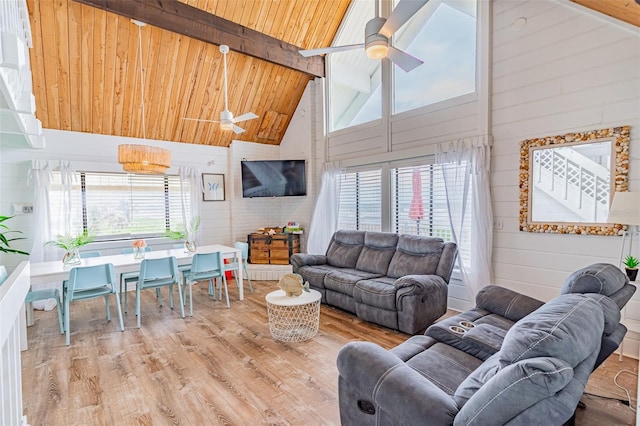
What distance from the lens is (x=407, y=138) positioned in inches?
183

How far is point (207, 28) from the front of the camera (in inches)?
173

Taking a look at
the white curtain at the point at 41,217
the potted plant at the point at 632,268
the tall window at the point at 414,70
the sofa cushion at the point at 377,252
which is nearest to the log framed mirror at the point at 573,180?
the potted plant at the point at 632,268

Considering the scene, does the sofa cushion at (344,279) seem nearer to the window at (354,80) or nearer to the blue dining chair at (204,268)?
the blue dining chair at (204,268)

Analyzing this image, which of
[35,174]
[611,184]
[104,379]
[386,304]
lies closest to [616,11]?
[611,184]

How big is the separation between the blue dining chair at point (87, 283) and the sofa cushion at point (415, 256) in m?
3.41

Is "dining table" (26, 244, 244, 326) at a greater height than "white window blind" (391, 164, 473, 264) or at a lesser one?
lesser

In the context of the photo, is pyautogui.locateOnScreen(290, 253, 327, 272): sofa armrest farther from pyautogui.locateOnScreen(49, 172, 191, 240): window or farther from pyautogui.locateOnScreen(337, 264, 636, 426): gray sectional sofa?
pyautogui.locateOnScreen(337, 264, 636, 426): gray sectional sofa

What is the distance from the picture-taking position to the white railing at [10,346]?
108 centimetres

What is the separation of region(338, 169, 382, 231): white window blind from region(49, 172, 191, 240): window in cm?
309

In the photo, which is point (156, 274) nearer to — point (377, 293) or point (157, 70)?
point (377, 293)

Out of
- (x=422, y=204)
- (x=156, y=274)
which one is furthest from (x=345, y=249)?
(x=156, y=274)

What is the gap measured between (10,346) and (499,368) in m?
2.19

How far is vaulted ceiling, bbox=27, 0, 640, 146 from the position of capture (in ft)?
13.2

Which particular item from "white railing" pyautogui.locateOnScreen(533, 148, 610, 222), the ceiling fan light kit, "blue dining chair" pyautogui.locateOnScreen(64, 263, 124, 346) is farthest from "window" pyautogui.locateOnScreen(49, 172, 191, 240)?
"white railing" pyautogui.locateOnScreen(533, 148, 610, 222)
